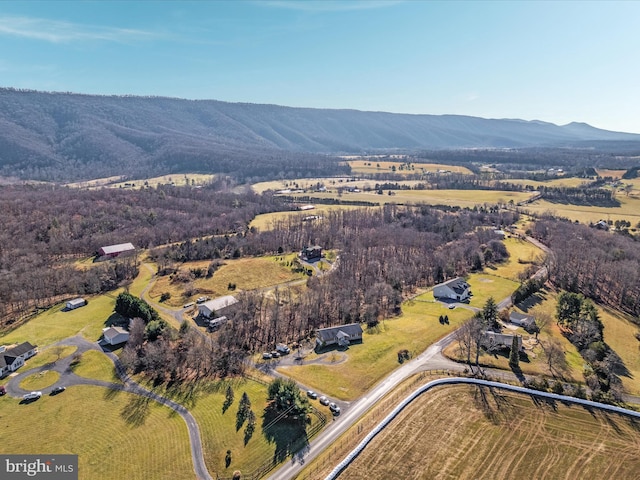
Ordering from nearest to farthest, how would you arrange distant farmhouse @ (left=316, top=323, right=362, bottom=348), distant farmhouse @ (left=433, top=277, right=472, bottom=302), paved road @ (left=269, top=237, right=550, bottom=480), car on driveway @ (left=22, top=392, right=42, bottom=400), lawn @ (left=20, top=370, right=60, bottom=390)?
paved road @ (left=269, top=237, right=550, bottom=480), car on driveway @ (left=22, top=392, right=42, bottom=400), lawn @ (left=20, top=370, right=60, bottom=390), distant farmhouse @ (left=316, top=323, right=362, bottom=348), distant farmhouse @ (left=433, top=277, right=472, bottom=302)

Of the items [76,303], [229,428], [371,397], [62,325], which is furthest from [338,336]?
[76,303]

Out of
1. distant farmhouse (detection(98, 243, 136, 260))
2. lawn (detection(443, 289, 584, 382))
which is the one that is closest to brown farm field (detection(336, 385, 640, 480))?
lawn (detection(443, 289, 584, 382))

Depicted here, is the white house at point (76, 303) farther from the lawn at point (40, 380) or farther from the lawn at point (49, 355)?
the lawn at point (40, 380)

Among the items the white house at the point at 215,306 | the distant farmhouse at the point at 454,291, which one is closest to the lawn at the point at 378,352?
the distant farmhouse at the point at 454,291

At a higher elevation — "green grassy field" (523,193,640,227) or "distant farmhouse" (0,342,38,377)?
"green grassy field" (523,193,640,227)

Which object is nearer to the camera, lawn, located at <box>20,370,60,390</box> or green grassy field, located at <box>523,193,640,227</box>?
lawn, located at <box>20,370,60,390</box>

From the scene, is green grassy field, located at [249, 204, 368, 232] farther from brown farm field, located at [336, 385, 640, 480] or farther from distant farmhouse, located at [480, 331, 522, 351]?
brown farm field, located at [336, 385, 640, 480]

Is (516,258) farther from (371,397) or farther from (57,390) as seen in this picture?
(57,390)
